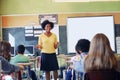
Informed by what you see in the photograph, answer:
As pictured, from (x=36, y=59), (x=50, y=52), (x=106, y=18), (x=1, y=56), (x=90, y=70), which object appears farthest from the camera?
(x=106, y=18)

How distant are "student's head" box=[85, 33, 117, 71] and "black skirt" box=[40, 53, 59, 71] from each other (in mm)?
3857

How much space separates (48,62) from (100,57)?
13.0 feet

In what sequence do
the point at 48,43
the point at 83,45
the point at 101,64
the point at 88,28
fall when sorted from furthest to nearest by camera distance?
the point at 88,28 → the point at 48,43 → the point at 83,45 → the point at 101,64

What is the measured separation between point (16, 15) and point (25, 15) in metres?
0.28

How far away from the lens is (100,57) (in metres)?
2.87

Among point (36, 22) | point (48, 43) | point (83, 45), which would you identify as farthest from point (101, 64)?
point (36, 22)

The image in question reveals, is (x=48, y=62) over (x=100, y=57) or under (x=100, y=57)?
under

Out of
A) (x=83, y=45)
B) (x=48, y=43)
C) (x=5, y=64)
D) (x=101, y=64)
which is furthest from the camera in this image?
(x=48, y=43)

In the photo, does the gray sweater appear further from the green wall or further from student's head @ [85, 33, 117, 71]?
the green wall

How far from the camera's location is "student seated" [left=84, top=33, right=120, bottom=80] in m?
2.86

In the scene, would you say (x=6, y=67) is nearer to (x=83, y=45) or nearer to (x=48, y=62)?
(x=83, y=45)

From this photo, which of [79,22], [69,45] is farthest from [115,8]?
[69,45]

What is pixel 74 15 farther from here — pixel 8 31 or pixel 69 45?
pixel 8 31

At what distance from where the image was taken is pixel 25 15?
29.9 ft
